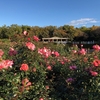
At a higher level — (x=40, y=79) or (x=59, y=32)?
(x=59, y=32)

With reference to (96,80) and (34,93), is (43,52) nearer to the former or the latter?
(34,93)

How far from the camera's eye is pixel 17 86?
246cm

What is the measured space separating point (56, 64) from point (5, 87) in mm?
1301

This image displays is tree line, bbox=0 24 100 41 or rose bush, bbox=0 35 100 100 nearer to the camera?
rose bush, bbox=0 35 100 100

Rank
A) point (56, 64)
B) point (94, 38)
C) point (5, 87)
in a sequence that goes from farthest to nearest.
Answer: point (94, 38) → point (56, 64) → point (5, 87)

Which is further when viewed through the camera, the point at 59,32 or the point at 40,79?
the point at 59,32

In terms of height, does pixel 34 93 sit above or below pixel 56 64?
below

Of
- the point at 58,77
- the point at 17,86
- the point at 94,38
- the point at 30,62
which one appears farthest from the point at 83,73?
the point at 94,38

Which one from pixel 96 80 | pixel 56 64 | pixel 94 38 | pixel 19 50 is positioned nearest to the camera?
pixel 96 80

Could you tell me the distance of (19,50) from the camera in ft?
10.0

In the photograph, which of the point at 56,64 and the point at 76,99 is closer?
the point at 76,99

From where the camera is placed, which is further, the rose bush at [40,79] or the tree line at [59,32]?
the tree line at [59,32]

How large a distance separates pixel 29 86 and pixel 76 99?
25.8 inches

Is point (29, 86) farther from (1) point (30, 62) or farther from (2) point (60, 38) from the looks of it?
(2) point (60, 38)
